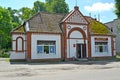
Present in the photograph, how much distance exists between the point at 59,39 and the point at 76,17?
469cm

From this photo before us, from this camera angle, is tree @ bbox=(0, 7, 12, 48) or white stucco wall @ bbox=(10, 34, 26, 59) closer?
white stucco wall @ bbox=(10, 34, 26, 59)

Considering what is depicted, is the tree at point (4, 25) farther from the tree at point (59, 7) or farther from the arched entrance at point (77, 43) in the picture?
the arched entrance at point (77, 43)

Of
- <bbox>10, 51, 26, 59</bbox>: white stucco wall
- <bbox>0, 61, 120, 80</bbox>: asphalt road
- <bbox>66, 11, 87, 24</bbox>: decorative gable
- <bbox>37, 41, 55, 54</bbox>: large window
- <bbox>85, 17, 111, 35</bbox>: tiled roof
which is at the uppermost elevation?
<bbox>66, 11, 87, 24</bbox>: decorative gable

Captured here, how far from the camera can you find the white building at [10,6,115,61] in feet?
120

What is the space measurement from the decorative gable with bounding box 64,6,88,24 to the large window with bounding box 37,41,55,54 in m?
4.58

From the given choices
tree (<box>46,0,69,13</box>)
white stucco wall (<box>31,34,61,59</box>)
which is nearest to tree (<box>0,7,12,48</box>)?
tree (<box>46,0,69,13</box>)

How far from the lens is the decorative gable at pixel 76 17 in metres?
39.1

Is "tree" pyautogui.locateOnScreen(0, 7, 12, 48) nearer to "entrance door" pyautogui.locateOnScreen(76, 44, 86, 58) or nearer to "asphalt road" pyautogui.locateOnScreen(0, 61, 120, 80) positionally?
"entrance door" pyautogui.locateOnScreen(76, 44, 86, 58)

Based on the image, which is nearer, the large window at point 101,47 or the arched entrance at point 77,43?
the arched entrance at point 77,43

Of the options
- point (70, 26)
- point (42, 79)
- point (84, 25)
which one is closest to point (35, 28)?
point (70, 26)

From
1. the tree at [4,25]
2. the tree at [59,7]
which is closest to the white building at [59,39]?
the tree at [4,25]

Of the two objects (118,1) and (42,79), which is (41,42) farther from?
(42,79)

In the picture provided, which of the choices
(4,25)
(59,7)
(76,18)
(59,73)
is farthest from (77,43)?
(59,7)

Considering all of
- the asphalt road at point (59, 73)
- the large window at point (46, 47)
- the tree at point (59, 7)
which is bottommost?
the asphalt road at point (59, 73)
